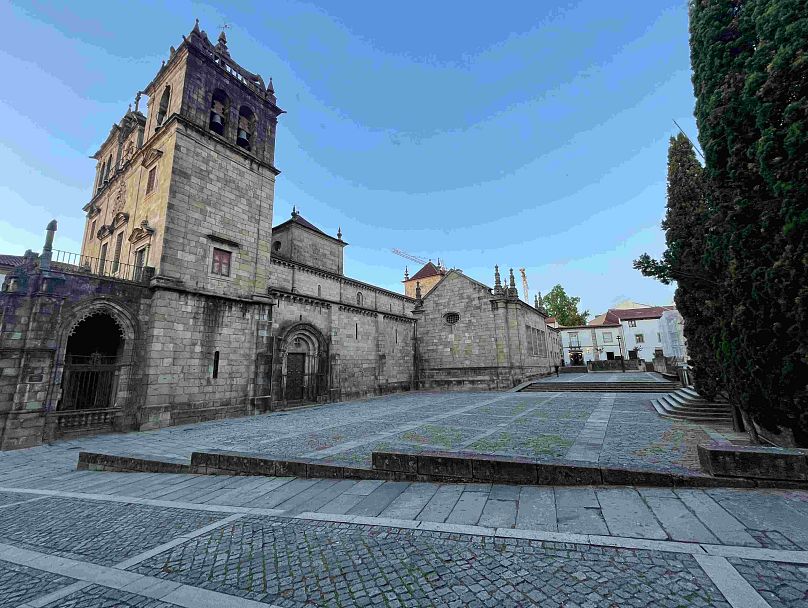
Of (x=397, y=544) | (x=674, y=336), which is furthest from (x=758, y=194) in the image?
(x=674, y=336)

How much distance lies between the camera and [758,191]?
19.1 ft

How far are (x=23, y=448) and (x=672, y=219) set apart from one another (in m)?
21.3

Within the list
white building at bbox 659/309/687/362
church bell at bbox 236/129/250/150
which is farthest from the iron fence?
white building at bbox 659/309/687/362

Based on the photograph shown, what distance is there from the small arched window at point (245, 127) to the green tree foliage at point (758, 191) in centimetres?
1897

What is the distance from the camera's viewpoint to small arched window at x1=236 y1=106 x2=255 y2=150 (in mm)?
18625

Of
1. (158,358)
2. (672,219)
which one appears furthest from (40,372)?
(672,219)

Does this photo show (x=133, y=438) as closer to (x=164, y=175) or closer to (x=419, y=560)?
(x=164, y=175)

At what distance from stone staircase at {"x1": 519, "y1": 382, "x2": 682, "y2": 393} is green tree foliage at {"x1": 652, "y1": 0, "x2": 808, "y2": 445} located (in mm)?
13946

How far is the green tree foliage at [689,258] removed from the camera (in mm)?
8984

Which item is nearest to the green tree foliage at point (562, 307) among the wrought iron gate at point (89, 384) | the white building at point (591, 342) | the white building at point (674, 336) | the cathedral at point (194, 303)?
the white building at point (591, 342)

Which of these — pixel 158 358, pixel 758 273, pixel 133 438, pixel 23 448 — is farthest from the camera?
pixel 158 358

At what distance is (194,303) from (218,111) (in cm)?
1056

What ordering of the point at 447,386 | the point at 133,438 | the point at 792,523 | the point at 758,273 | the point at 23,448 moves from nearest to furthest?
the point at 792,523, the point at 758,273, the point at 23,448, the point at 133,438, the point at 447,386

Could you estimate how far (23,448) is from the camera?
408 inches
